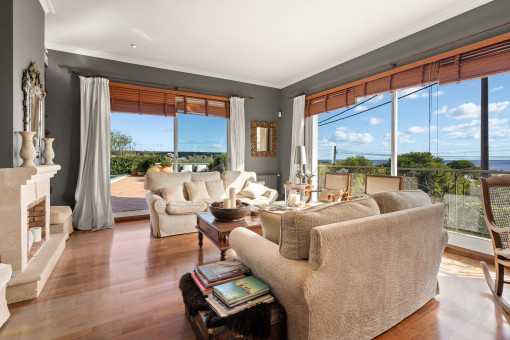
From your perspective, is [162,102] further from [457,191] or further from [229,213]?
[457,191]

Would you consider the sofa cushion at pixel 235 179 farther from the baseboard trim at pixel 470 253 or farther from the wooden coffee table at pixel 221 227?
the baseboard trim at pixel 470 253

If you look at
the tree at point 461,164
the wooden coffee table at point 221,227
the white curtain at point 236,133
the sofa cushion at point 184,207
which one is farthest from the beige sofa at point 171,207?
the tree at point 461,164

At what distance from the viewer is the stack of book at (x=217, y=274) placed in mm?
1501

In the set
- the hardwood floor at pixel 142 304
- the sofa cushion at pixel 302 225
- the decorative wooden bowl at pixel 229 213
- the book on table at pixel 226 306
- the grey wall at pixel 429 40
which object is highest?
the grey wall at pixel 429 40

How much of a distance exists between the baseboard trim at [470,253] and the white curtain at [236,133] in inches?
152

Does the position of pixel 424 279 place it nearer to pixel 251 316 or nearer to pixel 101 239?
pixel 251 316

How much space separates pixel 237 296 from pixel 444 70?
11.6ft

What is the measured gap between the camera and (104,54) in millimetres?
4324

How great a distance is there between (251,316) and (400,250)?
3.32ft

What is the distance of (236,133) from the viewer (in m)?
5.54

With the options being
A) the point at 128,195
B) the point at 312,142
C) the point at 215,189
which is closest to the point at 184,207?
the point at 215,189

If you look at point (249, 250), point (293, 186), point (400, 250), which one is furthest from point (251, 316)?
point (293, 186)

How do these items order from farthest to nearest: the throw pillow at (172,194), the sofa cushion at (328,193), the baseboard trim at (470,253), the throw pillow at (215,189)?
1. the throw pillow at (215,189)
2. the sofa cushion at (328,193)
3. the throw pillow at (172,194)
4. the baseboard trim at (470,253)

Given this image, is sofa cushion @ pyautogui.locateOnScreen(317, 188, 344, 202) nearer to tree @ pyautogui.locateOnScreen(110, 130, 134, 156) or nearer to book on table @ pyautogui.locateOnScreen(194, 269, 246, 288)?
book on table @ pyautogui.locateOnScreen(194, 269, 246, 288)
